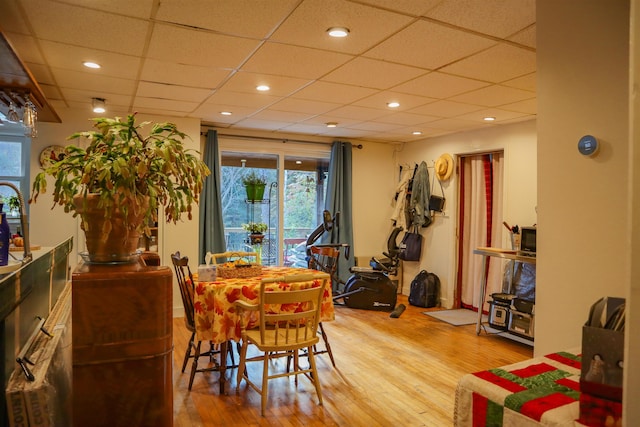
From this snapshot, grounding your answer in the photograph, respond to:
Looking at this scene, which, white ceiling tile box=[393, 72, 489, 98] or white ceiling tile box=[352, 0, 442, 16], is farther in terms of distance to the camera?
white ceiling tile box=[393, 72, 489, 98]

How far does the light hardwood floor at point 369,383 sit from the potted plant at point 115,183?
1601 mm

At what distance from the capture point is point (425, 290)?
582 centimetres

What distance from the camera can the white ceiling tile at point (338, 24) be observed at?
216cm

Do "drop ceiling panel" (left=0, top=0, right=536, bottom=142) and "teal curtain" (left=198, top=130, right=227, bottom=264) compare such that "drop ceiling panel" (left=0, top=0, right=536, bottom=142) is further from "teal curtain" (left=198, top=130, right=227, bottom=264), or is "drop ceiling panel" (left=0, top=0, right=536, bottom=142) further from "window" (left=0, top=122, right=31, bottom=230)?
"window" (left=0, top=122, right=31, bottom=230)

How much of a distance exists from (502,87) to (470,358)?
2368mm

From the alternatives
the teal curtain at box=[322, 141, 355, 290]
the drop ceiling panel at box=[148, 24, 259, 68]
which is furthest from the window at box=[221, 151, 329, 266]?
the drop ceiling panel at box=[148, 24, 259, 68]

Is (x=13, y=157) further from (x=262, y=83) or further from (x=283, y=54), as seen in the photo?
(x=283, y=54)

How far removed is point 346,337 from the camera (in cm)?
438

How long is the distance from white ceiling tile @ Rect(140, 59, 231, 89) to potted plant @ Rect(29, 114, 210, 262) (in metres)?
1.70

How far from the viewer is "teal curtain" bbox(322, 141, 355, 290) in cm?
638

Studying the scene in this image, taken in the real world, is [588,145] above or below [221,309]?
above

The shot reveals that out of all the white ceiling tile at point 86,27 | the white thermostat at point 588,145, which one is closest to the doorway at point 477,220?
the white thermostat at point 588,145

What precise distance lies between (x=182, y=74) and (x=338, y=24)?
4.90 feet

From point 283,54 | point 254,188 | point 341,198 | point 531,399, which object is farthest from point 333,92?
point 531,399
